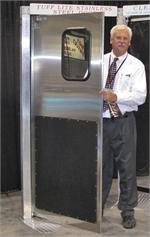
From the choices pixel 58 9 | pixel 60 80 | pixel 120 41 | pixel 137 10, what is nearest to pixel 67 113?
pixel 60 80

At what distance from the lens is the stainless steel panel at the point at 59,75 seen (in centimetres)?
334

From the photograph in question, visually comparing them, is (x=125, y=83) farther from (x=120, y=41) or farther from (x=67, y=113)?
(x=67, y=113)

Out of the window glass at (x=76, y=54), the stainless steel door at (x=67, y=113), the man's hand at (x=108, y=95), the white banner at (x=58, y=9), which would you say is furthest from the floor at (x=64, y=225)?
the white banner at (x=58, y=9)

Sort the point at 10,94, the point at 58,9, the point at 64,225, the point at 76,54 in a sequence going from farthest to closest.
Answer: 1. the point at 10,94
2. the point at 64,225
3. the point at 58,9
4. the point at 76,54

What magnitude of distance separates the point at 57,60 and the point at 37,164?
34.0 inches

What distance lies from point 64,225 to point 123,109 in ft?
3.38

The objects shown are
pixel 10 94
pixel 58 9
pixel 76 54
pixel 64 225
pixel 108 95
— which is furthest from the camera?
pixel 10 94

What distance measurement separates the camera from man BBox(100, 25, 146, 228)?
3.49 m

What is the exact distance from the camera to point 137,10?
3.79 meters

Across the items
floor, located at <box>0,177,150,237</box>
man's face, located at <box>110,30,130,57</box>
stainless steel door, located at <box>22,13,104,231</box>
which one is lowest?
floor, located at <box>0,177,150,237</box>

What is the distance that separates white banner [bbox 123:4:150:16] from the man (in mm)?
258

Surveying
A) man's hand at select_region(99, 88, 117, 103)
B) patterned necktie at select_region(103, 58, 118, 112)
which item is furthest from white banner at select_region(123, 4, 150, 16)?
man's hand at select_region(99, 88, 117, 103)

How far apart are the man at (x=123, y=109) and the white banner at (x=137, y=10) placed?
10.2 inches

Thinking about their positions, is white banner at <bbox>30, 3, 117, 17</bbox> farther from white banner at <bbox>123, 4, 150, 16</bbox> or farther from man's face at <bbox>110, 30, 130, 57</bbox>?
man's face at <bbox>110, 30, 130, 57</bbox>
